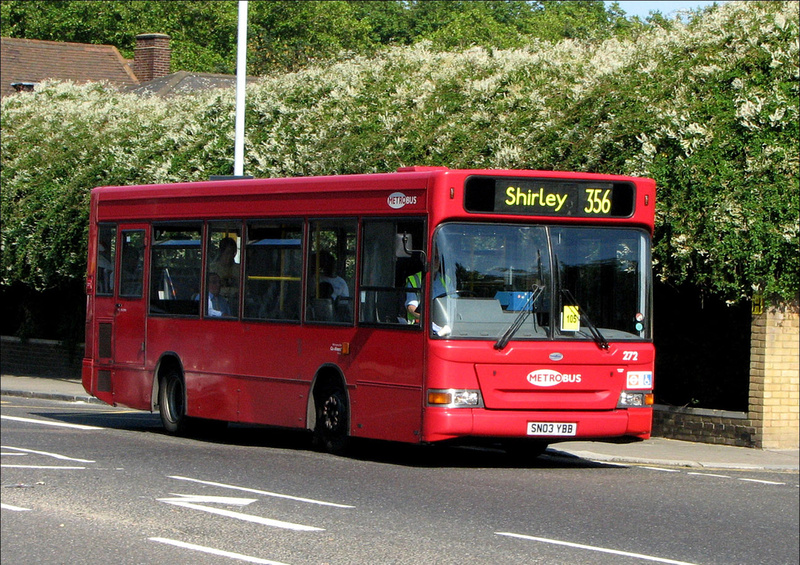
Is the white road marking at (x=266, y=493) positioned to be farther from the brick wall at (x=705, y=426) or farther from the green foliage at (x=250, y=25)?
the green foliage at (x=250, y=25)

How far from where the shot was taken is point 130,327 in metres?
17.5

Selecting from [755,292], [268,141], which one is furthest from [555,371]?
[268,141]

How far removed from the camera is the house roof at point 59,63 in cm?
5241

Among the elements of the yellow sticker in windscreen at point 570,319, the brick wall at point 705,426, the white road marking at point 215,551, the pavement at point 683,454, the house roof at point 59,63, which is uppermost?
the house roof at point 59,63

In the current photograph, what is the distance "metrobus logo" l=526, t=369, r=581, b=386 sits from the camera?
515 inches

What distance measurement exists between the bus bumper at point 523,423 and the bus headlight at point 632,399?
6 centimetres

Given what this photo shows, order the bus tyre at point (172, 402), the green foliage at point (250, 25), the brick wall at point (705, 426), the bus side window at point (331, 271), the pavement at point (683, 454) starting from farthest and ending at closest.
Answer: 1. the green foliage at point (250, 25)
2. the brick wall at point (705, 426)
3. the bus tyre at point (172, 402)
4. the pavement at point (683, 454)
5. the bus side window at point (331, 271)

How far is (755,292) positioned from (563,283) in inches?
185

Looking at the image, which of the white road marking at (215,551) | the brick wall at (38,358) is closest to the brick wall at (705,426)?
the white road marking at (215,551)

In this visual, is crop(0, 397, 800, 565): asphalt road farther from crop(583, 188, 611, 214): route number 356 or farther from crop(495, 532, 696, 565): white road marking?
crop(583, 188, 611, 214): route number 356

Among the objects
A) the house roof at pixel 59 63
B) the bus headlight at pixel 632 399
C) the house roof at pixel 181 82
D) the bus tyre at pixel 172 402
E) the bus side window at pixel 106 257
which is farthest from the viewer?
the house roof at pixel 59 63

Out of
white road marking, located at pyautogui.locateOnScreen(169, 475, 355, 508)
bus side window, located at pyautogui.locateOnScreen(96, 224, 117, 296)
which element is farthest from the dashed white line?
bus side window, located at pyautogui.locateOnScreen(96, 224, 117, 296)

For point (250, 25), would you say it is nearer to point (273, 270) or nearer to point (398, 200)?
point (273, 270)

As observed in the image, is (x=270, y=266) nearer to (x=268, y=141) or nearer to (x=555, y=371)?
(x=555, y=371)
